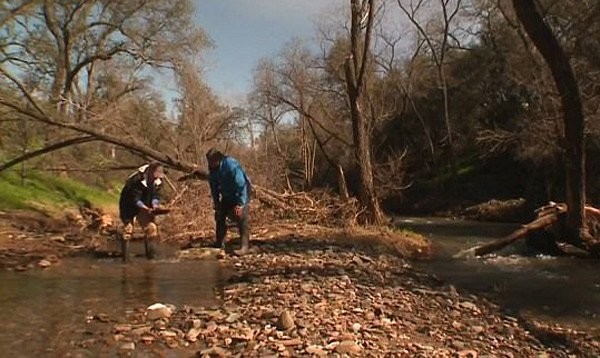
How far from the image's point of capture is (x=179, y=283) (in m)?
8.95

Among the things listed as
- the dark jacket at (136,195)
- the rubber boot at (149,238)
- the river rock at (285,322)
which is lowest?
the river rock at (285,322)

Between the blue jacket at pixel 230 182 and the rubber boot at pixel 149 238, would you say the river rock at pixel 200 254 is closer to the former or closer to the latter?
the rubber boot at pixel 149 238

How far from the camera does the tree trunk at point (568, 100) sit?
12586 millimetres

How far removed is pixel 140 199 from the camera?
11.0m

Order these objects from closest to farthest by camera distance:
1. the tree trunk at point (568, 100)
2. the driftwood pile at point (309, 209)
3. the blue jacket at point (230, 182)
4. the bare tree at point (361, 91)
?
1. the blue jacket at point (230, 182)
2. the tree trunk at point (568, 100)
3. the driftwood pile at point (309, 209)
4. the bare tree at point (361, 91)

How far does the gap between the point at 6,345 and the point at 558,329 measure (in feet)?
22.1

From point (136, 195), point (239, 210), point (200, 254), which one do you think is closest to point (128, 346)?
point (239, 210)

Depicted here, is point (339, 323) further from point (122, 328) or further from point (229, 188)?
point (229, 188)

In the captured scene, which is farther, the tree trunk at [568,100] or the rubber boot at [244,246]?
the tree trunk at [568,100]

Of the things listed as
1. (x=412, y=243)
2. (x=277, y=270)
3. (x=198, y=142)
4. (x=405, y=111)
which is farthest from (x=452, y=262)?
(x=405, y=111)

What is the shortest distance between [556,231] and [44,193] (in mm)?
16040

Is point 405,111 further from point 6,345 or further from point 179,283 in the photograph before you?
point 6,345

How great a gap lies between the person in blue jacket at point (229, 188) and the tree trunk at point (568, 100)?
6643 mm

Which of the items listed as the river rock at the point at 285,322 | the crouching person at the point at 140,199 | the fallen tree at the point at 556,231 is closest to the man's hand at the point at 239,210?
the crouching person at the point at 140,199
